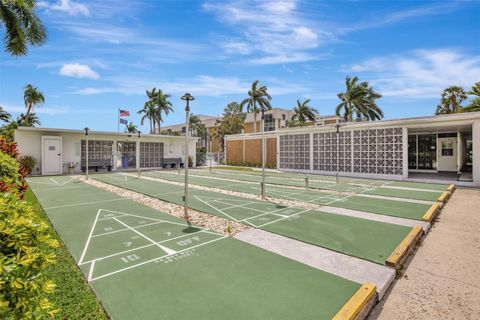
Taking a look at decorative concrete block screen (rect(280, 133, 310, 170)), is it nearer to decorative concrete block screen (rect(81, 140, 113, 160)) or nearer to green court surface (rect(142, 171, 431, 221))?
green court surface (rect(142, 171, 431, 221))

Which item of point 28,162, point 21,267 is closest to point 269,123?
point 28,162

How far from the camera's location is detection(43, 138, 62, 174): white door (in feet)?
69.9

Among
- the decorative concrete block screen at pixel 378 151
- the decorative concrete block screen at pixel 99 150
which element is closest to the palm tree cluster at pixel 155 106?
the decorative concrete block screen at pixel 99 150

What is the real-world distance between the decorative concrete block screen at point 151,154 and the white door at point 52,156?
7.68m

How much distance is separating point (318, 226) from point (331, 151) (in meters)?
15.6

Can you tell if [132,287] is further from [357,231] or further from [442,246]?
[442,246]

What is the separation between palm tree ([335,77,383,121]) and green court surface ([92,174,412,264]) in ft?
84.8

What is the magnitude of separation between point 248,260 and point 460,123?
17556 millimetres

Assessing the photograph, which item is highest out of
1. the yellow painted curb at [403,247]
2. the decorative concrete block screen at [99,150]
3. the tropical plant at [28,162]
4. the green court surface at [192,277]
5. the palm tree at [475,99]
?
the palm tree at [475,99]

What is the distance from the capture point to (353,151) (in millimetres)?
20359

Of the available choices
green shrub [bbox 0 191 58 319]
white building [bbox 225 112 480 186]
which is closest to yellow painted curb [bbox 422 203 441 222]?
white building [bbox 225 112 480 186]

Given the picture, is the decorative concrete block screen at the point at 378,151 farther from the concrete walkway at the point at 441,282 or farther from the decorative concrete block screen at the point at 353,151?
the concrete walkway at the point at 441,282

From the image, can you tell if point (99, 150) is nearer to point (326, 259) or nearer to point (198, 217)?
point (198, 217)

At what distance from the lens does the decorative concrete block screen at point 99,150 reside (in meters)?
24.9
